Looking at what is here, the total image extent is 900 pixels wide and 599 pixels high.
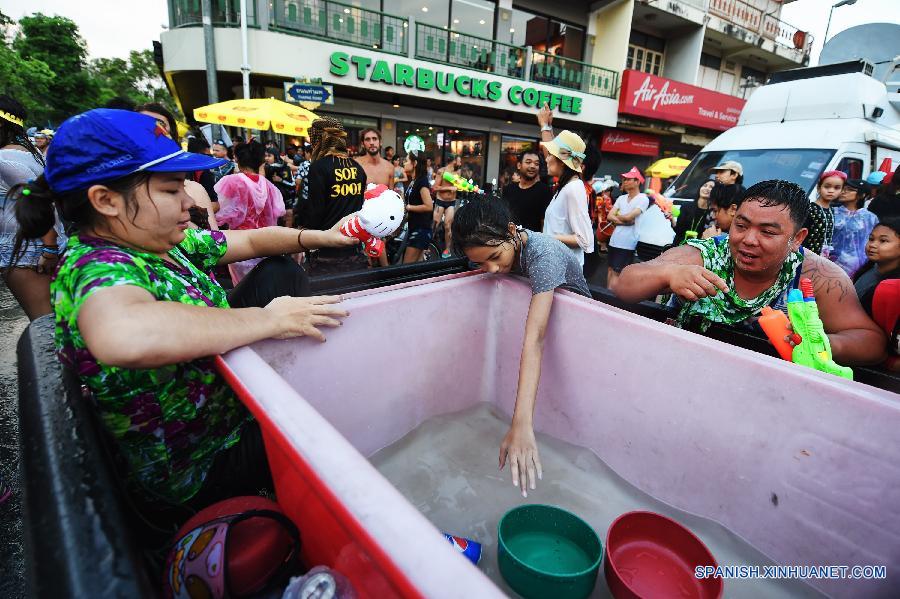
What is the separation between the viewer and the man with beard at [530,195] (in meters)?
3.75

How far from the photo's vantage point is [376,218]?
167 cm

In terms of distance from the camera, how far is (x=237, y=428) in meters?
1.28

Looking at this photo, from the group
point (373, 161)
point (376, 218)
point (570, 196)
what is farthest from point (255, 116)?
point (376, 218)

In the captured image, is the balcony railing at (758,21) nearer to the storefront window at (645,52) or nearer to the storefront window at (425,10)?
the storefront window at (645,52)

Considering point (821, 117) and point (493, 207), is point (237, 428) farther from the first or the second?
point (821, 117)

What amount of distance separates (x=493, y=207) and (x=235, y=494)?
4.54ft

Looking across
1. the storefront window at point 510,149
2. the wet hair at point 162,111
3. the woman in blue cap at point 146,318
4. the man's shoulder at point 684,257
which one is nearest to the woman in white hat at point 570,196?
the man's shoulder at point 684,257

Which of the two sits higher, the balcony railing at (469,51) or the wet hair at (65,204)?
the balcony railing at (469,51)

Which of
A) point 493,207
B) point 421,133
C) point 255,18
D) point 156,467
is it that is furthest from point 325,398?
point 421,133

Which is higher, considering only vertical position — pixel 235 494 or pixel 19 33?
pixel 19 33

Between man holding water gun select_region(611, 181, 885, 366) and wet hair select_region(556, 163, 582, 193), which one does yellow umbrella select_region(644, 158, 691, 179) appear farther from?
man holding water gun select_region(611, 181, 885, 366)

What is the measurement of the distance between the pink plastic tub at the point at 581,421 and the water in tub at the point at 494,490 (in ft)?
0.17

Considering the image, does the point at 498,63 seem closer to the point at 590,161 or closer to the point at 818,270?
the point at 590,161

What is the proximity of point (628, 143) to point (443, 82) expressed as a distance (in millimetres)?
8309
